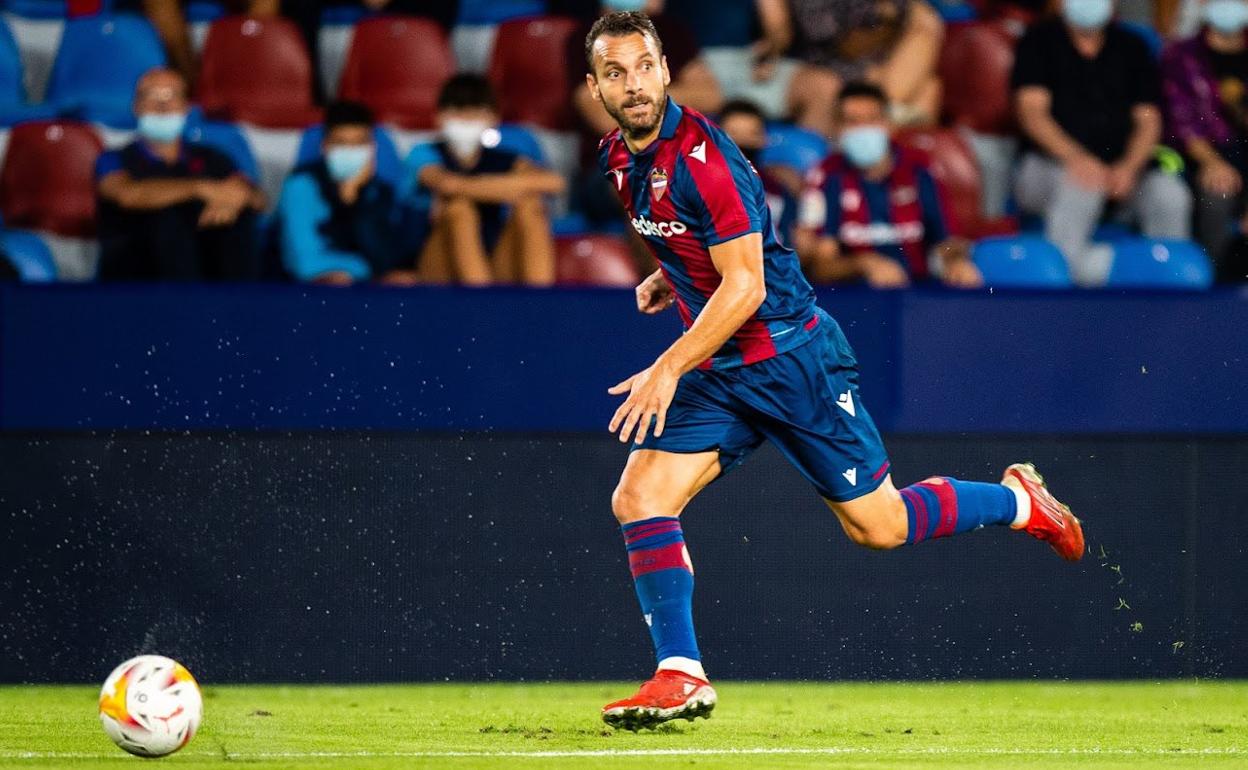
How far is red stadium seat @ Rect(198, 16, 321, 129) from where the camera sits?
858 cm

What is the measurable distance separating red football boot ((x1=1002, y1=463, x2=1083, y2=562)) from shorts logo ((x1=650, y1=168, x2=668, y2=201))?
173cm

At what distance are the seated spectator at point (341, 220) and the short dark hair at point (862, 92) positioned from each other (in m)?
2.01

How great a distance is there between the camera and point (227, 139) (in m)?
8.11

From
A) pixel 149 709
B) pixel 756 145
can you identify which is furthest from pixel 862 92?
pixel 149 709

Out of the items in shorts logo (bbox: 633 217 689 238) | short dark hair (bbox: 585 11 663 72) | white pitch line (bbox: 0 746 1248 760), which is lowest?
white pitch line (bbox: 0 746 1248 760)

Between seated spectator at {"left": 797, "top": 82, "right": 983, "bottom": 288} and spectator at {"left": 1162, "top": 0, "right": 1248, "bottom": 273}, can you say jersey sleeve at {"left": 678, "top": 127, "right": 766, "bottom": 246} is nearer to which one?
seated spectator at {"left": 797, "top": 82, "right": 983, "bottom": 288}

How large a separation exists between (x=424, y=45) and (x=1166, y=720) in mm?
4894

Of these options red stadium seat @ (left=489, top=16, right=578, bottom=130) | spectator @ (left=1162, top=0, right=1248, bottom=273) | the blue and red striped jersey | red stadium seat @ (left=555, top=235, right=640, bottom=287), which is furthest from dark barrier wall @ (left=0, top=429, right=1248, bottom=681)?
red stadium seat @ (left=489, top=16, right=578, bottom=130)

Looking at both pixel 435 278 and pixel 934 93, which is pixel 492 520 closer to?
pixel 435 278

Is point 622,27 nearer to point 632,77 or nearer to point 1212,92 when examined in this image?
point 632,77

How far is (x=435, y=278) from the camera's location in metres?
7.54

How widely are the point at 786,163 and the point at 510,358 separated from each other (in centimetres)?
246

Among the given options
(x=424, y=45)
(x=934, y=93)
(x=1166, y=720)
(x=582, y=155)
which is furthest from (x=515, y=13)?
(x=1166, y=720)

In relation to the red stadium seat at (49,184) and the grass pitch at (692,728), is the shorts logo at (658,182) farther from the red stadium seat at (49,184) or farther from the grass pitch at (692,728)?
the red stadium seat at (49,184)
